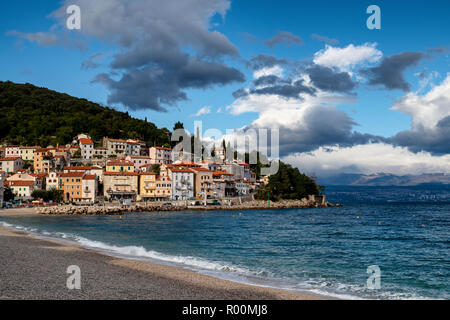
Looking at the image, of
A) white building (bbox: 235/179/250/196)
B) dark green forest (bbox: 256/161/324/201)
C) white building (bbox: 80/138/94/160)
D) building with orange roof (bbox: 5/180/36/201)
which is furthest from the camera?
white building (bbox: 235/179/250/196)

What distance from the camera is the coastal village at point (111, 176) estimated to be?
8819cm

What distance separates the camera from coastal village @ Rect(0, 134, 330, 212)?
88188 millimetres

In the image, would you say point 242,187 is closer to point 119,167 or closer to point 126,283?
point 119,167

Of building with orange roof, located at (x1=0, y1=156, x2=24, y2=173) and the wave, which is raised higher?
building with orange roof, located at (x1=0, y1=156, x2=24, y2=173)

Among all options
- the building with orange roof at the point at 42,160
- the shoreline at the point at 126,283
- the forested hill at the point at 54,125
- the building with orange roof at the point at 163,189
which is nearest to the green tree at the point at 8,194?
the building with orange roof at the point at 42,160

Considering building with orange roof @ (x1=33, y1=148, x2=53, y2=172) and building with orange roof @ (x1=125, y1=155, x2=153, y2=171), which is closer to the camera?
building with orange roof @ (x1=33, y1=148, x2=53, y2=172)

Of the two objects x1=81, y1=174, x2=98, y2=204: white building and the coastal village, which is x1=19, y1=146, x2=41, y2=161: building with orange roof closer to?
the coastal village

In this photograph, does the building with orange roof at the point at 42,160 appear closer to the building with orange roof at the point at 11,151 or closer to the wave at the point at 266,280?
the building with orange roof at the point at 11,151

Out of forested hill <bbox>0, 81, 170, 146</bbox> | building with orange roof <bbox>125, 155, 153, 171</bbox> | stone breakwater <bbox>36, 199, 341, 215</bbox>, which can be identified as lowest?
stone breakwater <bbox>36, 199, 341, 215</bbox>

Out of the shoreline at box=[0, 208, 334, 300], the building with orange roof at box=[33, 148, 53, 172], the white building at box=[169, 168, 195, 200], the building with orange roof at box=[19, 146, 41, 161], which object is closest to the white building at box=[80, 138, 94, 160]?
the building with orange roof at box=[33, 148, 53, 172]

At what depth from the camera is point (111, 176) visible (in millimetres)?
92438

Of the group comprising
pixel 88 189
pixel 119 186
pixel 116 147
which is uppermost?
pixel 116 147

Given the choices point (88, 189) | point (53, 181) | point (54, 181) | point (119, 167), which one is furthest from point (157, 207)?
point (53, 181)
